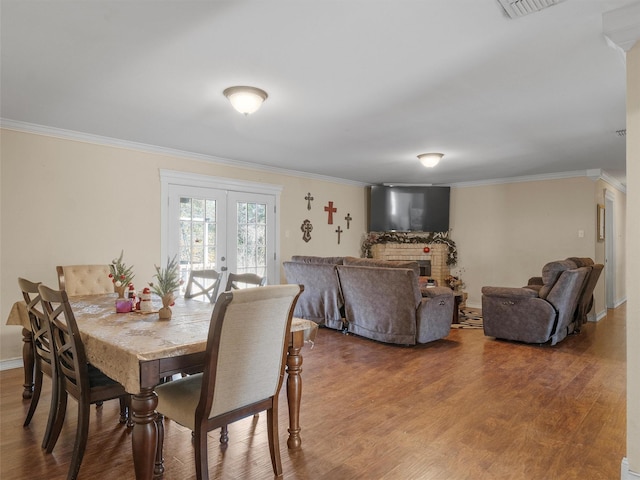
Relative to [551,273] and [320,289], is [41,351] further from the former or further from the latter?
[551,273]

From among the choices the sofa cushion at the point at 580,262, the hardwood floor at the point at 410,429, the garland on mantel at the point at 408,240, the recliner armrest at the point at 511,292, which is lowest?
the hardwood floor at the point at 410,429

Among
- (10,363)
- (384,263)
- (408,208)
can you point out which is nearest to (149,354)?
(10,363)

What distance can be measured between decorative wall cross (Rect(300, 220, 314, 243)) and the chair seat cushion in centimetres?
467

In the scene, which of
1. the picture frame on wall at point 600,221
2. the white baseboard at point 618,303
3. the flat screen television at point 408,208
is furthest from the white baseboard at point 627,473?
the white baseboard at point 618,303

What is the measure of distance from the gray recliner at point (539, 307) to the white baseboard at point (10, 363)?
16.6 feet

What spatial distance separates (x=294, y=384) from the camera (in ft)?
7.73

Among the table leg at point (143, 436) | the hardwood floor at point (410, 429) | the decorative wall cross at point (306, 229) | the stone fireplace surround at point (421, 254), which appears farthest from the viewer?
the stone fireplace surround at point (421, 254)

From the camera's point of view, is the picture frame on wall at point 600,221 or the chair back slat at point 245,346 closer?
the chair back slat at point 245,346

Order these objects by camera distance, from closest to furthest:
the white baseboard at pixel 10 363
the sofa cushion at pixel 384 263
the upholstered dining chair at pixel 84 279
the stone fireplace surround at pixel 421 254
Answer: the upholstered dining chair at pixel 84 279 < the white baseboard at pixel 10 363 < the sofa cushion at pixel 384 263 < the stone fireplace surround at pixel 421 254

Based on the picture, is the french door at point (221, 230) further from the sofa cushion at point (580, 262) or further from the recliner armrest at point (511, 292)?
the sofa cushion at point (580, 262)

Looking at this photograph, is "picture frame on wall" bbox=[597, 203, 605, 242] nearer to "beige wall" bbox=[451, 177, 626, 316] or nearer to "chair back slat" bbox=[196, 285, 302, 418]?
"beige wall" bbox=[451, 177, 626, 316]

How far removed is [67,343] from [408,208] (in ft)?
21.1

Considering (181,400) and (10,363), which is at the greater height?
(181,400)

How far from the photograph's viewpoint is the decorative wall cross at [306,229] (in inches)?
267
